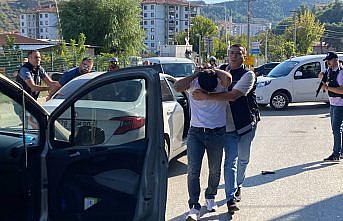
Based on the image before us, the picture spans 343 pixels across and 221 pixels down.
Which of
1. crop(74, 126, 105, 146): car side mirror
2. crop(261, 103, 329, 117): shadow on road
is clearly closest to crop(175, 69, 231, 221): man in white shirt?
crop(74, 126, 105, 146): car side mirror

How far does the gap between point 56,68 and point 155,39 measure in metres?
139

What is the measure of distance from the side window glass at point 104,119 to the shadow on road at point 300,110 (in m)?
12.3

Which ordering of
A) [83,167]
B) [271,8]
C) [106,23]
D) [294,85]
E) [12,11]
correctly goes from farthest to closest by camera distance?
1. [271,8]
2. [12,11]
3. [106,23]
4. [294,85]
5. [83,167]

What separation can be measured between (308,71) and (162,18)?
149138 mm

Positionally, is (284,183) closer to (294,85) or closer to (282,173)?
(282,173)

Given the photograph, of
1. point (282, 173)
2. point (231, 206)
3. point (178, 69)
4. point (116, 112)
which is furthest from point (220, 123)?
point (178, 69)

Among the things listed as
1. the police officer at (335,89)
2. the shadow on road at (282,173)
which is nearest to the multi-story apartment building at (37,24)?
the police officer at (335,89)

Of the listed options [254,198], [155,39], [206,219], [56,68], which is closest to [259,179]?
[254,198]

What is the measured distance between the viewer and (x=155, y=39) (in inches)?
6407

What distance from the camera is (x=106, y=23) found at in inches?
1938

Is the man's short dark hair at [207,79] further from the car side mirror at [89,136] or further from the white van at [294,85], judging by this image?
the white van at [294,85]

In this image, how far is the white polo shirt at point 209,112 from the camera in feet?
16.3

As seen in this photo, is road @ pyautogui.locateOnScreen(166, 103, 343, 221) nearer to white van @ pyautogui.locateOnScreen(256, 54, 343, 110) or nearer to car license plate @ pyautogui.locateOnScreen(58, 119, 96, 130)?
car license plate @ pyautogui.locateOnScreen(58, 119, 96, 130)

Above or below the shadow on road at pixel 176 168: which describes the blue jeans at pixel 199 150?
above
